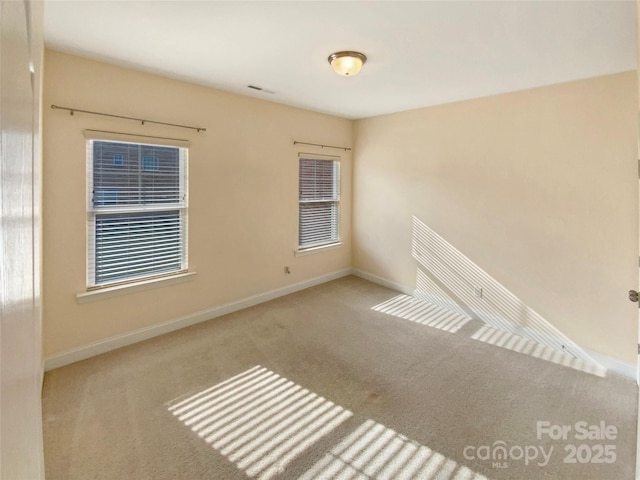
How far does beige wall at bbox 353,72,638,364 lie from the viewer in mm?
2664

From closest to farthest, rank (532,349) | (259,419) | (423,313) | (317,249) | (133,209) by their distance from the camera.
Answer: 1. (259,419)
2. (133,209)
3. (532,349)
4. (423,313)
5. (317,249)

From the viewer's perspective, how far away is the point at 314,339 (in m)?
3.15

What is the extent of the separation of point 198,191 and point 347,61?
192cm

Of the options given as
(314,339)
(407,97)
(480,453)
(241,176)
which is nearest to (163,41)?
(241,176)

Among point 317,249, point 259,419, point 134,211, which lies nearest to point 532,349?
point 259,419

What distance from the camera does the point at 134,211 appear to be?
2920 millimetres

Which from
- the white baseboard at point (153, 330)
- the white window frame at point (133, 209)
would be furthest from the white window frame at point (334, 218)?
the white window frame at point (133, 209)

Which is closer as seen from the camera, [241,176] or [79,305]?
[79,305]

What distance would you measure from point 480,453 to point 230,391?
5.42 feet

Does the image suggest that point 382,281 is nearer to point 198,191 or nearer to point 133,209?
point 198,191

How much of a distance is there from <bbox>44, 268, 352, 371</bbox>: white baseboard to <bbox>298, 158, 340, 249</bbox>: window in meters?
0.72

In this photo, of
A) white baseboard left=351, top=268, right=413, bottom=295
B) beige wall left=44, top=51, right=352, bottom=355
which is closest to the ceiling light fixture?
beige wall left=44, top=51, right=352, bottom=355

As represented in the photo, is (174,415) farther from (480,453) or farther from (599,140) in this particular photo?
(599,140)

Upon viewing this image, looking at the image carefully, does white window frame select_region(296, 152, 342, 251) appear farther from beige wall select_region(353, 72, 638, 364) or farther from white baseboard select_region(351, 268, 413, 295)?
beige wall select_region(353, 72, 638, 364)
